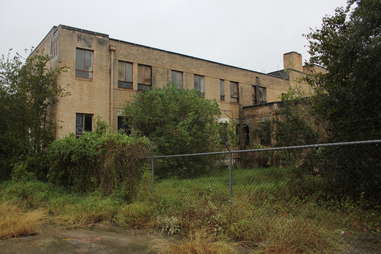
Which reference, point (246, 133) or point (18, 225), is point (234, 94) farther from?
point (18, 225)

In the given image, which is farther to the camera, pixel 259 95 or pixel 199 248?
pixel 259 95

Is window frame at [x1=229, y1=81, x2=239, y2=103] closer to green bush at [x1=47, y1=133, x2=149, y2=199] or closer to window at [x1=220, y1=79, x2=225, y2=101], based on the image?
window at [x1=220, y1=79, x2=225, y2=101]

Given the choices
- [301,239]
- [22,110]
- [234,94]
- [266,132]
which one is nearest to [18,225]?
[301,239]

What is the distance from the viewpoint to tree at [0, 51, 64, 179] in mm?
13047

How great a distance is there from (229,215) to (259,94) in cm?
2309

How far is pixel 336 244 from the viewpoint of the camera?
4.92m

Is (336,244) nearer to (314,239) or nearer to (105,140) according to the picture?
(314,239)

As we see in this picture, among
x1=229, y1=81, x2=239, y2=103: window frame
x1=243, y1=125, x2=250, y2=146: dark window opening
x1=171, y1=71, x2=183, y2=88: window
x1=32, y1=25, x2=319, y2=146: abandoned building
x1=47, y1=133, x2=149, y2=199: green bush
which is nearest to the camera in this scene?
x1=47, y1=133, x2=149, y2=199: green bush

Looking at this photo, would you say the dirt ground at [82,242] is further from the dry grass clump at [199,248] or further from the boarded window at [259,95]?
the boarded window at [259,95]

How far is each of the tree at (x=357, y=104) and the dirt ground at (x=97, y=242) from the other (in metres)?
1.76

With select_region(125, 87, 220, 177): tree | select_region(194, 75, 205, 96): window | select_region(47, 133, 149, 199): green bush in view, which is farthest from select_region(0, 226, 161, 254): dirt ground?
select_region(194, 75, 205, 96): window

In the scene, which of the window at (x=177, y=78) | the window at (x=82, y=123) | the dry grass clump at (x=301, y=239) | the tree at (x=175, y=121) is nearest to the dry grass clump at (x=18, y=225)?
the dry grass clump at (x=301, y=239)

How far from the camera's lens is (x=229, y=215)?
6160 millimetres

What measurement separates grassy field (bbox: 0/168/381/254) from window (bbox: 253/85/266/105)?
767 inches
